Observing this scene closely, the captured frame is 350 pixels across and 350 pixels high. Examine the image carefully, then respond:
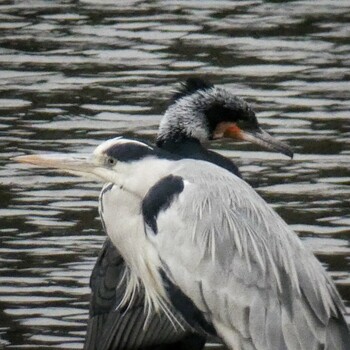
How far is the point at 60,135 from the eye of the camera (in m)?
11.7

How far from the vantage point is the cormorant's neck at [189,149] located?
8570 millimetres

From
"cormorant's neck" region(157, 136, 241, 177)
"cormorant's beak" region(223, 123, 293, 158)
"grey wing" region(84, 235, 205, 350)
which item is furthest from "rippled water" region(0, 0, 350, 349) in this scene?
"cormorant's neck" region(157, 136, 241, 177)

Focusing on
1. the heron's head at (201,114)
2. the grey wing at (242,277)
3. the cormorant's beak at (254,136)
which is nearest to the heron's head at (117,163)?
the grey wing at (242,277)

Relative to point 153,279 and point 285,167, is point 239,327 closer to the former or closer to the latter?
point 153,279

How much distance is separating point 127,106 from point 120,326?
15.3 feet

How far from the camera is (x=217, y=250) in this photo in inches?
302

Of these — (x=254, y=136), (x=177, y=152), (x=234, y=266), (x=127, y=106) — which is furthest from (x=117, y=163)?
Answer: (x=127, y=106)

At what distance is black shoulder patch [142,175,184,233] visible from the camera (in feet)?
25.0

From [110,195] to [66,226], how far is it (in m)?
2.41

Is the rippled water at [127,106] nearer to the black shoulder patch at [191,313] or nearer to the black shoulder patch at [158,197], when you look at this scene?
the black shoulder patch at [191,313]

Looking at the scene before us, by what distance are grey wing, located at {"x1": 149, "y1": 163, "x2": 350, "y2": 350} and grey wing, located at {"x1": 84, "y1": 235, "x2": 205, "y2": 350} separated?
0.29m

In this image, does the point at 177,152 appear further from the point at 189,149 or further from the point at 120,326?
the point at 120,326

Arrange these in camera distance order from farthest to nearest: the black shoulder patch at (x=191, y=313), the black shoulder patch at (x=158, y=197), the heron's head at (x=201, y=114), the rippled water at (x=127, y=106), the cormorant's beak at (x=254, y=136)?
the rippled water at (x=127, y=106)
the cormorant's beak at (x=254, y=136)
the heron's head at (x=201, y=114)
the black shoulder patch at (x=191, y=313)
the black shoulder patch at (x=158, y=197)

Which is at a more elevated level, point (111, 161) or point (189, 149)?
point (111, 161)
